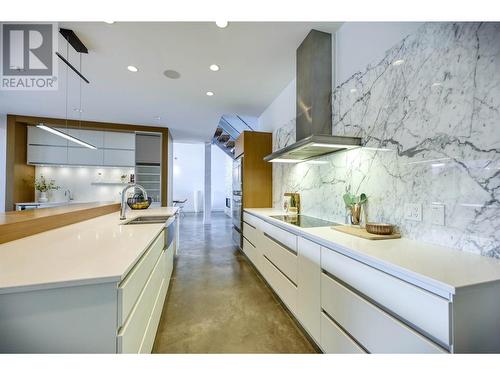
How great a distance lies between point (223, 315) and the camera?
1927mm

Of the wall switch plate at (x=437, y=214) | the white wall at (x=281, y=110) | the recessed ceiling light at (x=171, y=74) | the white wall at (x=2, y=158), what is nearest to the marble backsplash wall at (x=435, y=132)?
the wall switch plate at (x=437, y=214)

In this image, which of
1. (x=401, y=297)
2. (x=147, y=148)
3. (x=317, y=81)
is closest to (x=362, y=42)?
(x=317, y=81)

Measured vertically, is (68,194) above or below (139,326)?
above

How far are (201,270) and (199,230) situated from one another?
284 cm

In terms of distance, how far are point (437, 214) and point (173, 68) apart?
307cm

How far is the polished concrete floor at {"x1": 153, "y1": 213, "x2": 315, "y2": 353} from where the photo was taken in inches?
61.1

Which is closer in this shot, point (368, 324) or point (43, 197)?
point (368, 324)

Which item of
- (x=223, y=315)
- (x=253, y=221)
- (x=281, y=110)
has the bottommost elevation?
(x=223, y=315)

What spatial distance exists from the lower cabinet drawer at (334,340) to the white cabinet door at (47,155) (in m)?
5.97

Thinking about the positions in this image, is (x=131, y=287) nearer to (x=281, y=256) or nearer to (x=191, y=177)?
(x=281, y=256)

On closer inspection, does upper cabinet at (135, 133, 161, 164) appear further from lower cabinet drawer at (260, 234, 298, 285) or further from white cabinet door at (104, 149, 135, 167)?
lower cabinet drawer at (260, 234, 298, 285)
